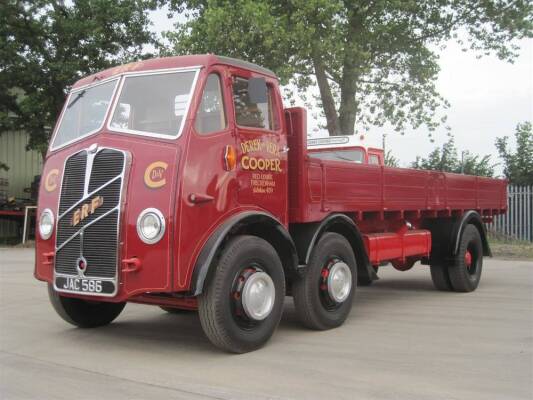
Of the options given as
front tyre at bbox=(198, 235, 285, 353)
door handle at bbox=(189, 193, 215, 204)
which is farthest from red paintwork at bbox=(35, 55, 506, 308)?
front tyre at bbox=(198, 235, 285, 353)

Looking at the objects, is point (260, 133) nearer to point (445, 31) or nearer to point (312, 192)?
point (312, 192)

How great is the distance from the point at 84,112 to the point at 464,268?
20.0ft

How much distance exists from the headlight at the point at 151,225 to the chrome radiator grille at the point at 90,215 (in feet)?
0.77

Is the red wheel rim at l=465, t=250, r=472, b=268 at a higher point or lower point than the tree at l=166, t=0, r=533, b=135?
lower

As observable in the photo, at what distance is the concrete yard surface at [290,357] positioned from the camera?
4.51 m

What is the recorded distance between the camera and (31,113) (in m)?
22.1

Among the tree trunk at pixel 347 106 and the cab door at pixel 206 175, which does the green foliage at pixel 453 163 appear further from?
the cab door at pixel 206 175

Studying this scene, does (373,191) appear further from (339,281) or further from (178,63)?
(178,63)

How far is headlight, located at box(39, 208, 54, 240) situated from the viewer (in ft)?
19.3

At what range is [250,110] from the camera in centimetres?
607

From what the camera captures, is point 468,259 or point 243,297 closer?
point 243,297

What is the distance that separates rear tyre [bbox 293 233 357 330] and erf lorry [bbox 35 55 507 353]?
0.05 ft

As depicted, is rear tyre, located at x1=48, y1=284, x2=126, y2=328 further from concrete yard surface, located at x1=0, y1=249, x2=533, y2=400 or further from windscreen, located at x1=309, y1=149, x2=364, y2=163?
windscreen, located at x1=309, y1=149, x2=364, y2=163

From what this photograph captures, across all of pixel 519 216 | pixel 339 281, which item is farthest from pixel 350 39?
pixel 339 281
